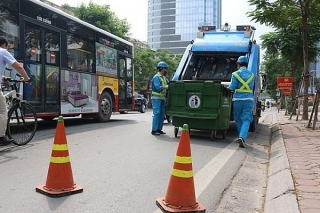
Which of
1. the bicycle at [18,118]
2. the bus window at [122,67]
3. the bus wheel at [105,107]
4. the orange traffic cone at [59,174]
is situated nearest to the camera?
the orange traffic cone at [59,174]

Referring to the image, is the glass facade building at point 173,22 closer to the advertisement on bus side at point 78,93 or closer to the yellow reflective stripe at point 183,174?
the advertisement on bus side at point 78,93

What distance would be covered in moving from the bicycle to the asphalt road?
0.82ft

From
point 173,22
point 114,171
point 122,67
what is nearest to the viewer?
point 114,171

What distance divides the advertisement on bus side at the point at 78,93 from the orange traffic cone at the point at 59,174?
584 cm

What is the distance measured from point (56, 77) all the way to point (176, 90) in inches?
124

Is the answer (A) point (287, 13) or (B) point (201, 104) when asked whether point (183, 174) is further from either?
(A) point (287, 13)

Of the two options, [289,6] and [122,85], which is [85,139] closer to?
[122,85]

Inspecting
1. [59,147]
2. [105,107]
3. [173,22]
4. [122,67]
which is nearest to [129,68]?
[122,67]

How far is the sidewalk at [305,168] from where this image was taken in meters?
3.74

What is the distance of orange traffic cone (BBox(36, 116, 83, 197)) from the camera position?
3992 mm

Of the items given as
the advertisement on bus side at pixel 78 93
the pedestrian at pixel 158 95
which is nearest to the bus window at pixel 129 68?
the advertisement on bus side at pixel 78 93

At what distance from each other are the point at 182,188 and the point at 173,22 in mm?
136161

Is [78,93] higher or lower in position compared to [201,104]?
higher

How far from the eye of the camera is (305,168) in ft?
16.9
